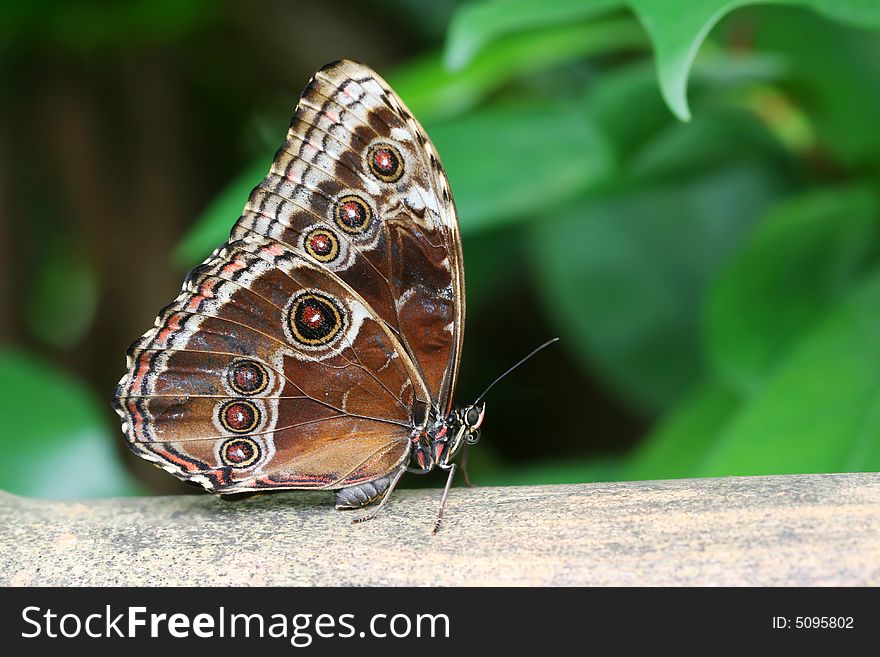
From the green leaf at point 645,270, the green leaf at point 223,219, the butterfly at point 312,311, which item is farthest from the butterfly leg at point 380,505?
the green leaf at point 645,270

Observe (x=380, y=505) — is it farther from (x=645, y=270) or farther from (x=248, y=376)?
(x=645, y=270)

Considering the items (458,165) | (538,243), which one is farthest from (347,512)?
(538,243)

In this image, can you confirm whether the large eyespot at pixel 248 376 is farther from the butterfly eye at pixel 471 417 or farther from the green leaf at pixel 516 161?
the green leaf at pixel 516 161

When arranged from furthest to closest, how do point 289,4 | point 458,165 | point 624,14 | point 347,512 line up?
point 289,4
point 624,14
point 458,165
point 347,512

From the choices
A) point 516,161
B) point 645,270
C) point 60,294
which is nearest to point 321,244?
point 516,161

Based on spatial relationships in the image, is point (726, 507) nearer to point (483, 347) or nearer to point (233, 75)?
point (483, 347)

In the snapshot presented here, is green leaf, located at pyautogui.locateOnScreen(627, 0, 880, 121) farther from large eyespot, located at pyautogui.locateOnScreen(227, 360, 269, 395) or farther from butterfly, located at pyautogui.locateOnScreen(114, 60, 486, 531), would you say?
large eyespot, located at pyautogui.locateOnScreen(227, 360, 269, 395)
